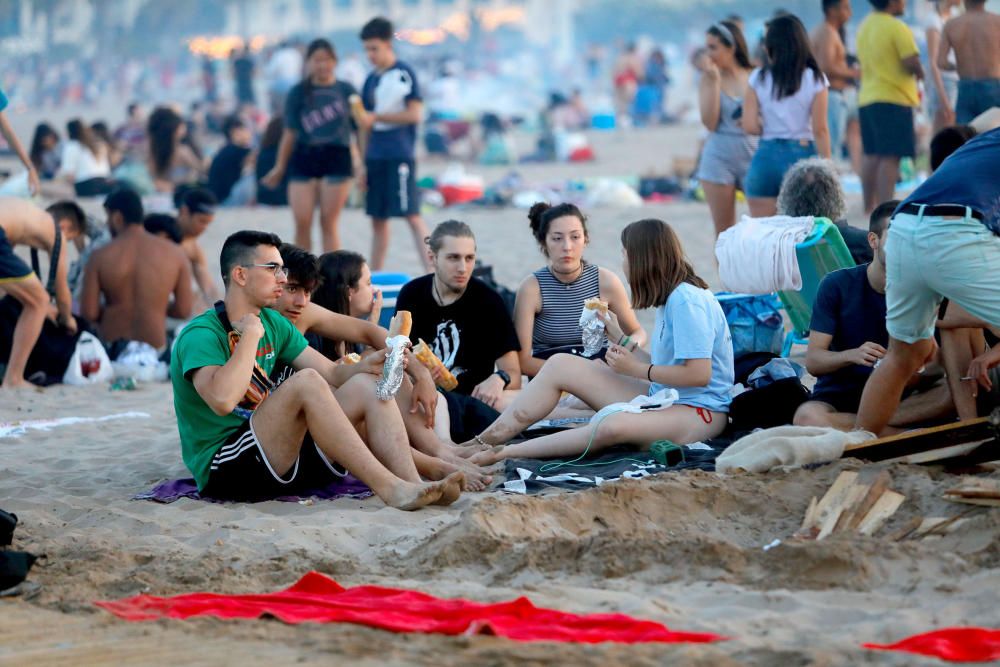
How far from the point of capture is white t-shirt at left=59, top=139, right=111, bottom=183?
1761 cm

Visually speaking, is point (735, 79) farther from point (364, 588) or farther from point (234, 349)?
point (364, 588)

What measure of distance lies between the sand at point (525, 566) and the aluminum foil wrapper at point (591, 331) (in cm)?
130

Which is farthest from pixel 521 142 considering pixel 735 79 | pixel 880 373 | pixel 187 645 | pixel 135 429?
pixel 187 645

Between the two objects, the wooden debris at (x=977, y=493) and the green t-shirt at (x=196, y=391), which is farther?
the green t-shirt at (x=196, y=391)

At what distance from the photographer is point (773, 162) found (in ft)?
28.5

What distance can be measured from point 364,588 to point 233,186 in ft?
40.2

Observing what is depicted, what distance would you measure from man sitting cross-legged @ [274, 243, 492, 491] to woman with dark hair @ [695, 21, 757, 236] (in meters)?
3.66

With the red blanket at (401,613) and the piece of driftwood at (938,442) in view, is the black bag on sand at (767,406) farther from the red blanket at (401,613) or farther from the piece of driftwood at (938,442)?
the red blanket at (401,613)

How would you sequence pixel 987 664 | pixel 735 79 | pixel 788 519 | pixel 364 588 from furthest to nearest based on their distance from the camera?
pixel 735 79
pixel 788 519
pixel 364 588
pixel 987 664

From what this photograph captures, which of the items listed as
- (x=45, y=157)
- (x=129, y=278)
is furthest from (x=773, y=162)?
(x=45, y=157)

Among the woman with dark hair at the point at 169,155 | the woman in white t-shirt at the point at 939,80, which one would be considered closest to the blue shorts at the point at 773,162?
the woman in white t-shirt at the point at 939,80

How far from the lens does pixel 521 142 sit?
2689 cm

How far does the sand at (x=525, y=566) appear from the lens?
3451mm

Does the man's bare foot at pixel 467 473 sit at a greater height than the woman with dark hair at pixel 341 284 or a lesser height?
lesser
